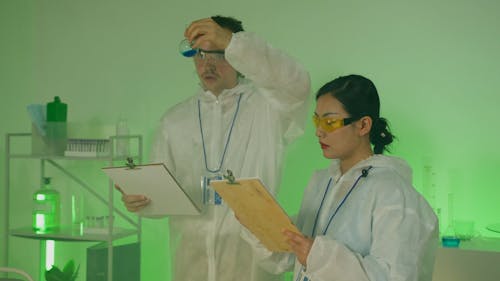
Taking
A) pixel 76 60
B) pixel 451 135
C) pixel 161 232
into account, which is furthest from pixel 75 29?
pixel 451 135

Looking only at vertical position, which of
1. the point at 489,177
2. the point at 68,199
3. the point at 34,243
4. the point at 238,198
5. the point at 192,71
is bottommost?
the point at 34,243

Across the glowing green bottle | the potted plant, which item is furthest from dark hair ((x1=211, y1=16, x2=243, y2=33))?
the potted plant

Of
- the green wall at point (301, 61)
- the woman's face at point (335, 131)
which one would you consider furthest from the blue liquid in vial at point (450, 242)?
the woman's face at point (335, 131)

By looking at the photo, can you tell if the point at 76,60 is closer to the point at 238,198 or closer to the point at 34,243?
the point at 34,243

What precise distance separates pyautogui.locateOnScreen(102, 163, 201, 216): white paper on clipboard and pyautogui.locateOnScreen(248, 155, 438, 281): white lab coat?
1.90ft

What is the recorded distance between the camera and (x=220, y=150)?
2344 mm

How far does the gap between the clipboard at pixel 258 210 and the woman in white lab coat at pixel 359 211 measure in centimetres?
5

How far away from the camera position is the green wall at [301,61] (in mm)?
2967

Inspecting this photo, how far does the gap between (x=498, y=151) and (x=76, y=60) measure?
7.93ft

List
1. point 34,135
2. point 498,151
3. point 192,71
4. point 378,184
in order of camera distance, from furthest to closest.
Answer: point 192,71 < point 34,135 < point 498,151 < point 378,184

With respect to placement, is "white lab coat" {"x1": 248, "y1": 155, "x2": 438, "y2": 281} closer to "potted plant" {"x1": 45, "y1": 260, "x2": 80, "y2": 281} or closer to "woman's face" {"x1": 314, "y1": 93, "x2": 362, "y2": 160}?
"woman's face" {"x1": 314, "y1": 93, "x2": 362, "y2": 160}

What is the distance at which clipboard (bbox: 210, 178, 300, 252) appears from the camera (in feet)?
5.10

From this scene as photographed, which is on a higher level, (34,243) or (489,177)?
(489,177)

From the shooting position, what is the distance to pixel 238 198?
1654mm
